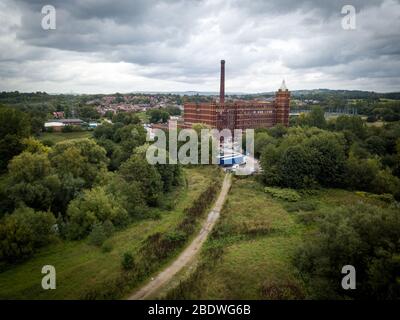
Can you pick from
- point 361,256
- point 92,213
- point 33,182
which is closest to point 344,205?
point 361,256

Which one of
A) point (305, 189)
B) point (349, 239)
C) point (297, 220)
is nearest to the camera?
point (349, 239)

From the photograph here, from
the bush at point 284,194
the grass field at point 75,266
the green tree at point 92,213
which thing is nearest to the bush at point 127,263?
the grass field at point 75,266

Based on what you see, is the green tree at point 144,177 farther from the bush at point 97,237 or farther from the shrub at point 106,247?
the shrub at point 106,247

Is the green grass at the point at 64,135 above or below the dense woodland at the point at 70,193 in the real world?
above
